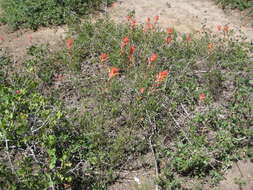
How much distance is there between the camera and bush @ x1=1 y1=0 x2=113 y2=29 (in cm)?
648

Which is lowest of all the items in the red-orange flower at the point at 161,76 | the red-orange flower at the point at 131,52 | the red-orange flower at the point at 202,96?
the red-orange flower at the point at 202,96

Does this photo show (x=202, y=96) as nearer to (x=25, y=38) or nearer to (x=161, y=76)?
(x=161, y=76)

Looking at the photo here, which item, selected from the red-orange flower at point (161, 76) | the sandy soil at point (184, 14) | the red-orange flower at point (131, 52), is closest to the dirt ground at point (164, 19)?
the sandy soil at point (184, 14)

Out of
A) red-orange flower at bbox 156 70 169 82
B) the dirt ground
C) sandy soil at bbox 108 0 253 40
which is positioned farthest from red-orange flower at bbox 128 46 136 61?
sandy soil at bbox 108 0 253 40

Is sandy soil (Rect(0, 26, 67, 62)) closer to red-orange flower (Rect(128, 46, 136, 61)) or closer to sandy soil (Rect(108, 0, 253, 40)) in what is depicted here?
sandy soil (Rect(108, 0, 253, 40))

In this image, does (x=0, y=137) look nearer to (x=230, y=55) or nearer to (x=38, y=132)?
(x=38, y=132)

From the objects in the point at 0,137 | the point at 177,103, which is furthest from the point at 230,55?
the point at 0,137

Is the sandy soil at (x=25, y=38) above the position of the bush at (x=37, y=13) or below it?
below

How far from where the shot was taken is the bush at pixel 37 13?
255 inches

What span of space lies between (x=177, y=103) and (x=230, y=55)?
64.9 inches

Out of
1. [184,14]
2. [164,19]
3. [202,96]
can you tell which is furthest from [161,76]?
[184,14]

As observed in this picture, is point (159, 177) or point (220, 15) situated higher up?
point (220, 15)

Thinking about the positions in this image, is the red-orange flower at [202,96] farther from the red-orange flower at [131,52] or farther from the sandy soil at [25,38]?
the sandy soil at [25,38]

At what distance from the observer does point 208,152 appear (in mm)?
3914
